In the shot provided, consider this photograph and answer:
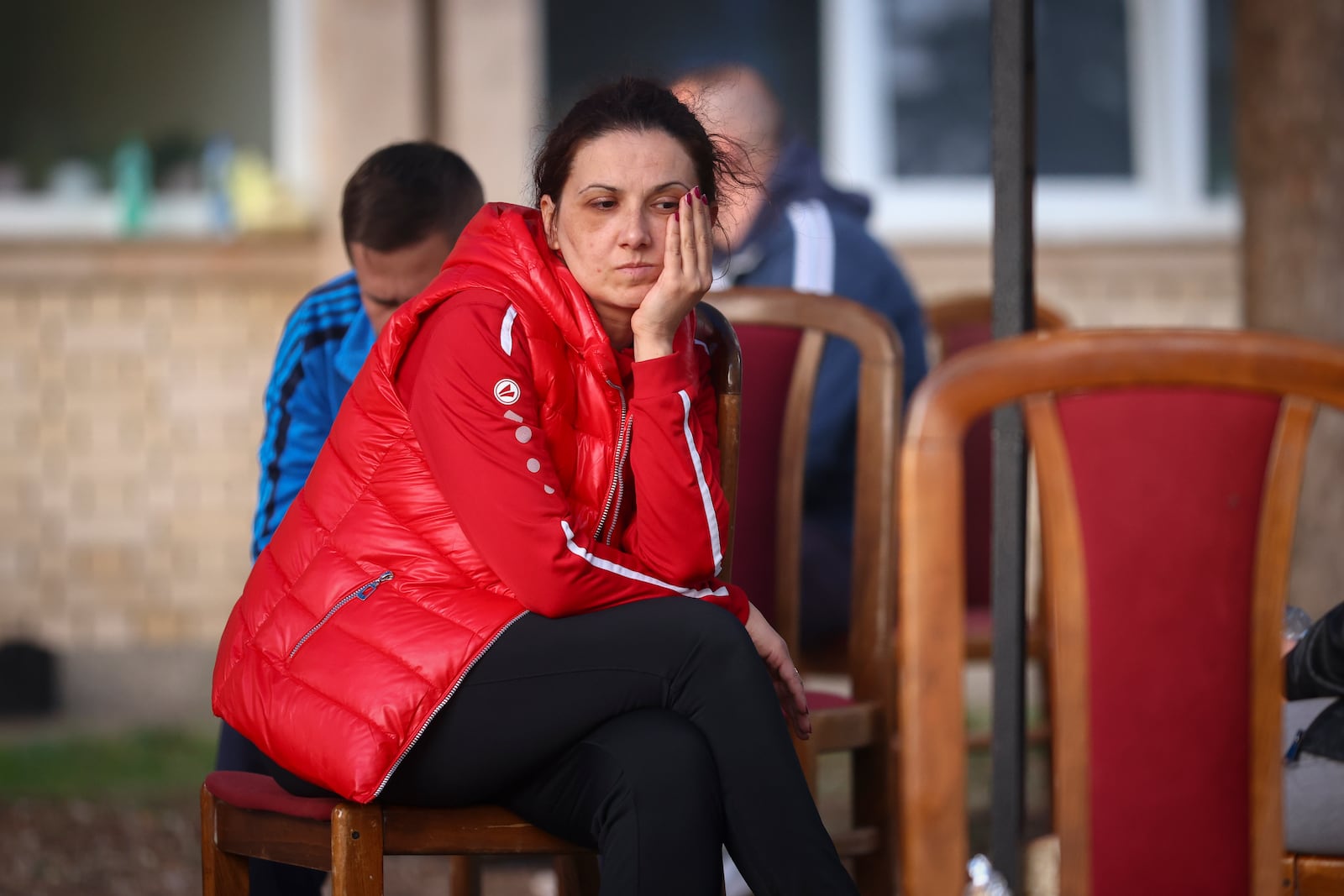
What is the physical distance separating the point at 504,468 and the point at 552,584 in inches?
5.8

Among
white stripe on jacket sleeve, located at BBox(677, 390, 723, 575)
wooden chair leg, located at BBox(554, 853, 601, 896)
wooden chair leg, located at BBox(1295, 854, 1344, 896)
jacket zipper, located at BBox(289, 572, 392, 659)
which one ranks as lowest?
wooden chair leg, located at BBox(554, 853, 601, 896)

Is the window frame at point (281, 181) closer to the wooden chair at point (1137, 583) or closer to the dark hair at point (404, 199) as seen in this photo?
the dark hair at point (404, 199)

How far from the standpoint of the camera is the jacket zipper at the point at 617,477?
1886 millimetres

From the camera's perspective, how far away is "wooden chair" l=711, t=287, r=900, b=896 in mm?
2396

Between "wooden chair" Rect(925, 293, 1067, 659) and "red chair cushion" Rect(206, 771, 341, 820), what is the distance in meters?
1.50

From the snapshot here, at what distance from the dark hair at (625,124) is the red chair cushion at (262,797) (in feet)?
2.75

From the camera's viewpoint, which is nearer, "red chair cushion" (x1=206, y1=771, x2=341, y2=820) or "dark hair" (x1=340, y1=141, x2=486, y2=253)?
"red chair cushion" (x1=206, y1=771, x2=341, y2=820)

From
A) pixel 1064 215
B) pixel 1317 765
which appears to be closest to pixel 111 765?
pixel 1064 215

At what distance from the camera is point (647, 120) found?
1958 millimetres

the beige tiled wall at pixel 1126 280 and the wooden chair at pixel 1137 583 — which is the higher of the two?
the beige tiled wall at pixel 1126 280

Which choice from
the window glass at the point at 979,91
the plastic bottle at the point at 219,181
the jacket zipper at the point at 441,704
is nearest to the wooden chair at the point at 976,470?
the jacket zipper at the point at 441,704

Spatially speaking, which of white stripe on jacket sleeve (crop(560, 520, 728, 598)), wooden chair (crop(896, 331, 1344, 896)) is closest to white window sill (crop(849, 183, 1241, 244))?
white stripe on jacket sleeve (crop(560, 520, 728, 598))

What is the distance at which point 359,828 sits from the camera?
1.76 m

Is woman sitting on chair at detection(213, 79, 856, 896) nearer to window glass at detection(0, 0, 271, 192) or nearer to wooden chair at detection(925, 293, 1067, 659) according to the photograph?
wooden chair at detection(925, 293, 1067, 659)
